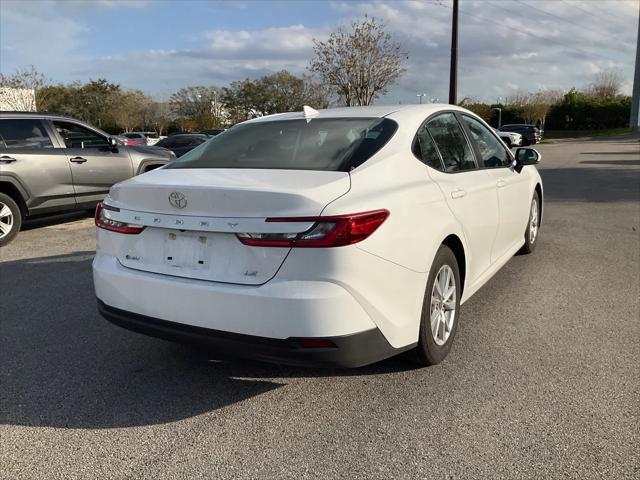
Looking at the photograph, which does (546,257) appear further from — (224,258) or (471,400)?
(224,258)

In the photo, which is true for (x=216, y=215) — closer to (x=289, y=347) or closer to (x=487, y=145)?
(x=289, y=347)

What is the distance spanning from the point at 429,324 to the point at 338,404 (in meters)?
0.69

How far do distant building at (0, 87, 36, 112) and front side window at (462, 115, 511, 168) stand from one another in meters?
27.9

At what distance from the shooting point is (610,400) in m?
3.08

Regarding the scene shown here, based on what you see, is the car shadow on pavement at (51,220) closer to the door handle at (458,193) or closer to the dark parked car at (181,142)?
the door handle at (458,193)

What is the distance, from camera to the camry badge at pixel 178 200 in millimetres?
2885

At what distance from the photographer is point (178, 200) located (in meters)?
Answer: 2.90

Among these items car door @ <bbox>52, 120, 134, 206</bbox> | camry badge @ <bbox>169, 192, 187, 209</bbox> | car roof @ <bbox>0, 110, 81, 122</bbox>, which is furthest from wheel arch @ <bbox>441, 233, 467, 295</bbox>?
car roof @ <bbox>0, 110, 81, 122</bbox>

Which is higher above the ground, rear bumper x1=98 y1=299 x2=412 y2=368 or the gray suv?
the gray suv

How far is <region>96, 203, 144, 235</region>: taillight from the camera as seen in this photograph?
10.2 feet

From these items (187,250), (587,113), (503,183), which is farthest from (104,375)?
(587,113)

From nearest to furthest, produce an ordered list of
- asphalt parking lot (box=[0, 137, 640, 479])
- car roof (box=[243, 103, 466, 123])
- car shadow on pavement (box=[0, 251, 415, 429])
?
asphalt parking lot (box=[0, 137, 640, 479])
car shadow on pavement (box=[0, 251, 415, 429])
car roof (box=[243, 103, 466, 123])

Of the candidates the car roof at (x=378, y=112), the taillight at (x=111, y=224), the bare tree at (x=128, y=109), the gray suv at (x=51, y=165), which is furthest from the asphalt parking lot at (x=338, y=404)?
the bare tree at (x=128, y=109)

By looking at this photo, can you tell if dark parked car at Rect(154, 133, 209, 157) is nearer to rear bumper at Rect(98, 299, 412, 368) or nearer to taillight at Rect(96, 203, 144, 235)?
taillight at Rect(96, 203, 144, 235)
